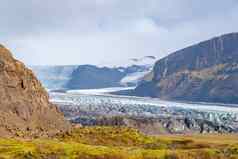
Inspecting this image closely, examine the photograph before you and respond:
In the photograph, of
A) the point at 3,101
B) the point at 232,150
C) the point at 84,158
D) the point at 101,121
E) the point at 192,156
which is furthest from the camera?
the point at 101,121

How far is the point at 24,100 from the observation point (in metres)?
127

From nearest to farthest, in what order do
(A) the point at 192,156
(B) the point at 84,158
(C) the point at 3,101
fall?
(B) the point at 84,158, (A) the point at 192,156, (C) the point at 3,101

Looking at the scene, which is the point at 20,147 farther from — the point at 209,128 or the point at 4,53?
the point at 209,128

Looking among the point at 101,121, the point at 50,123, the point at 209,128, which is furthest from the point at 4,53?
the point at 209,128

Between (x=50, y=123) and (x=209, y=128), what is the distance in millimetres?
57593

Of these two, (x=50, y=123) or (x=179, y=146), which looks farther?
(x=50, y=123)

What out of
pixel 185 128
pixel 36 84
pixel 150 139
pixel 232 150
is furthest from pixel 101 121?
pixel 232 150

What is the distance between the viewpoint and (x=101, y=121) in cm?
16462

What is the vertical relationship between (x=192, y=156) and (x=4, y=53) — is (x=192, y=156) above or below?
below

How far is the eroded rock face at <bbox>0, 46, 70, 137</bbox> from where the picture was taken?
119838mm

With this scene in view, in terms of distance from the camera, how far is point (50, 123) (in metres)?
127

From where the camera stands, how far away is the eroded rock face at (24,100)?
393ft

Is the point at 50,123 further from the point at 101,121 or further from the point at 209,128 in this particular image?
the point at 209,128

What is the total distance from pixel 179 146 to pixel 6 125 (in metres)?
35.6
